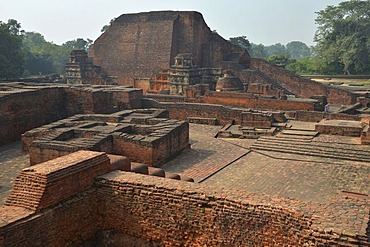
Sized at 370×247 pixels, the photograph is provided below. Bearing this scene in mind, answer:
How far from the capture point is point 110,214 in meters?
5.52

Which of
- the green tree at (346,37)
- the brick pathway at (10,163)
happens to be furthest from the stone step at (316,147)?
the green tree at (346,37)

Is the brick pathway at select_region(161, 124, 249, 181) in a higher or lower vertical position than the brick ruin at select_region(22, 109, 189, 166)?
lower

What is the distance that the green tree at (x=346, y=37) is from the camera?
34406 mm

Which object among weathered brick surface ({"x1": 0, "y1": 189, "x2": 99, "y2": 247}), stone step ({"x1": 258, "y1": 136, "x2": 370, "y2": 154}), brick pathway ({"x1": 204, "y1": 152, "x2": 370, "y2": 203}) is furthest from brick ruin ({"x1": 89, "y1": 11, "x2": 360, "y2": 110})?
weathered brick surface ({"x1": 0, "y1": 189, "x2": 99, "y2": 247})

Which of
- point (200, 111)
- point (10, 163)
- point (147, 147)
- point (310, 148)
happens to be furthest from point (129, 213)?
point (200, 111)

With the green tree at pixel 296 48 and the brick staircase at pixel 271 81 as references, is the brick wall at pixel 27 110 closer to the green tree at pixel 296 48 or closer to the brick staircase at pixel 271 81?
the brick staircase at pixel 271 81

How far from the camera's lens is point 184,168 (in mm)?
9688

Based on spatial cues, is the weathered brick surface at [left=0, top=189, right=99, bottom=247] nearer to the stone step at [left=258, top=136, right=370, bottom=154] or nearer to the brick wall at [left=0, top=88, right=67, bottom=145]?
the brick wall at [left=0, top=88, right=67, bottom=145]

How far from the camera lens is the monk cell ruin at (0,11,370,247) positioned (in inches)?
183

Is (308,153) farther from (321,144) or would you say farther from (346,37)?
(346,37)

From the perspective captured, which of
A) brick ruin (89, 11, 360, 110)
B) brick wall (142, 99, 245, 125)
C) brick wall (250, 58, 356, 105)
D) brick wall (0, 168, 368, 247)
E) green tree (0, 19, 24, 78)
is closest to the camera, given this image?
brick wall (0, 168, 368, 247)

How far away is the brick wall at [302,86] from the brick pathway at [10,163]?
17.5 meters

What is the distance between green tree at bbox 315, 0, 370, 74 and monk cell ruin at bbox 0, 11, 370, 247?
42.2 ft

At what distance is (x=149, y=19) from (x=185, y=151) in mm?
21770
